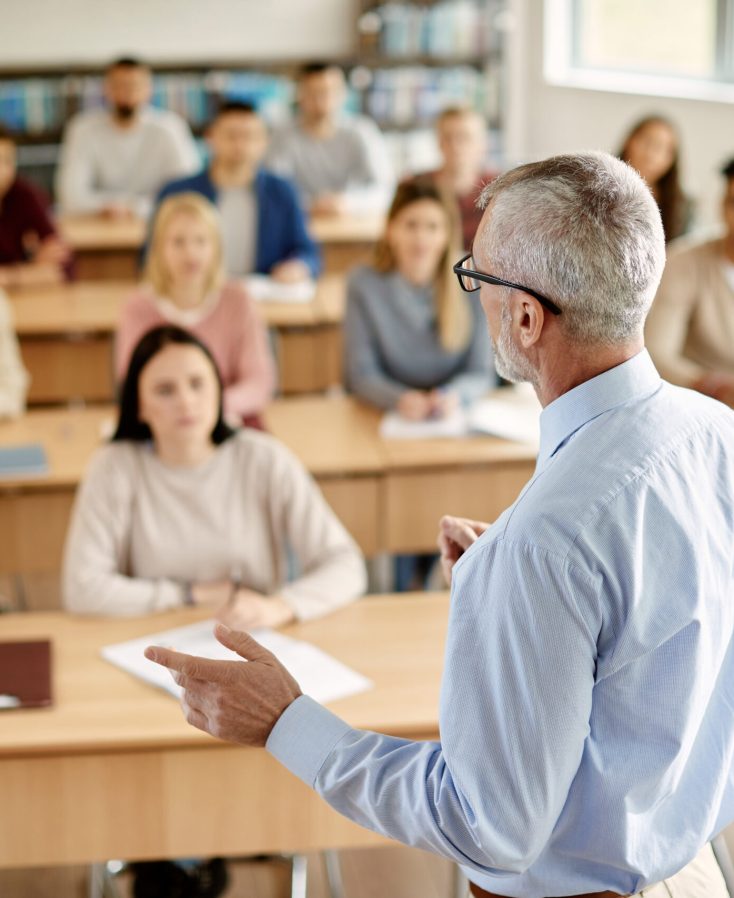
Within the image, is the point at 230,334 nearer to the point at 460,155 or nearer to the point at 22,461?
the point at 22,461

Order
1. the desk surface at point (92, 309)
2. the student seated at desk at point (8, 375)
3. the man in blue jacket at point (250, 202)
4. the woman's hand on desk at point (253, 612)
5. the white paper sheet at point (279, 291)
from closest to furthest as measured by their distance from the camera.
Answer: the woman's hand on desk at point (253, 612) < the student seated at desk at point (8, 375) < the desk surface at point (92, 309) < the white paper sheet at point (279, 291) < the man in blue jacket at point (250, 202)

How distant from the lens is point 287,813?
2107 millimetres

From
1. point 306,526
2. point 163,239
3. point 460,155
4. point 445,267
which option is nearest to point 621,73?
point 460,155

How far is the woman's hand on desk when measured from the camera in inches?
94.3

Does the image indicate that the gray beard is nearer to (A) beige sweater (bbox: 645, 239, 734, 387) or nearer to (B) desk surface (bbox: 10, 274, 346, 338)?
(A) beige sweater (bbox: 645, 239, 734, 387)

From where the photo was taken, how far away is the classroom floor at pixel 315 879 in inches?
109

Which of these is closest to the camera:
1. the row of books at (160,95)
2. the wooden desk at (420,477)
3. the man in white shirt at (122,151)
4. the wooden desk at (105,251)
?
the wooden desk at (420,477)

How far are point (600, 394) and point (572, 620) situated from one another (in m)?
0.24

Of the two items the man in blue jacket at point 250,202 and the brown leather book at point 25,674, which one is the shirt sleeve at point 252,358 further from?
the brown leather book at point 25,674

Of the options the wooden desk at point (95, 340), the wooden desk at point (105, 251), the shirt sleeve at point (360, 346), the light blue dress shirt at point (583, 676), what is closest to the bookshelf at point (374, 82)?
the wooden desk at point (105, 251)

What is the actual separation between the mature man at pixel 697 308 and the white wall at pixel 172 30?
18.0ft

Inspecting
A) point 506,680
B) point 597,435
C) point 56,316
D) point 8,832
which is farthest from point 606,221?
point 56,316

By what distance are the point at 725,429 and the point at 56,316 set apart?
3.80 metres

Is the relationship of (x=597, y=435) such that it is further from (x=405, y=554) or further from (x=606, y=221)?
(x=405, y=554)
